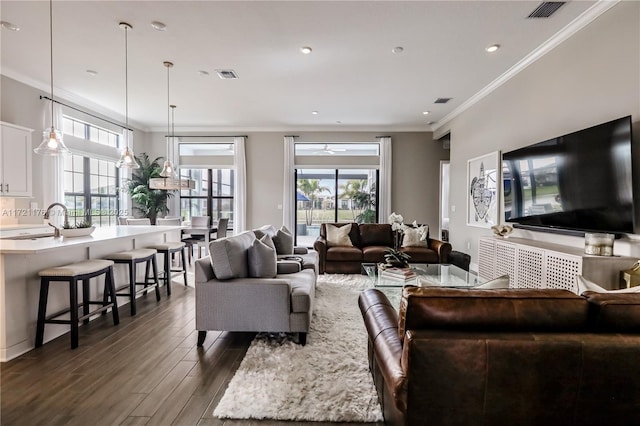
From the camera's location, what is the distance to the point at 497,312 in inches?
51.1

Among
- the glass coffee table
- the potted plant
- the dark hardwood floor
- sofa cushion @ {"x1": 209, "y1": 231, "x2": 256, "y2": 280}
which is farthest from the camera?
the potted plant

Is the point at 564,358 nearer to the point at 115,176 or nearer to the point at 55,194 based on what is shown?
the point at 55,194

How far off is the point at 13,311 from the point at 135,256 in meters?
Result: 1.15

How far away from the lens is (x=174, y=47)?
3.82 metres

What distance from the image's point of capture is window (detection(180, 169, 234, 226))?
8172mm

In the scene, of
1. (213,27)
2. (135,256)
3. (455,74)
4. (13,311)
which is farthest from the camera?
(455,74)

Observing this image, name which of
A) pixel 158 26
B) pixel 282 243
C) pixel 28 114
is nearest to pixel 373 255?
pixel 282 243

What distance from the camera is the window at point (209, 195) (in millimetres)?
8172

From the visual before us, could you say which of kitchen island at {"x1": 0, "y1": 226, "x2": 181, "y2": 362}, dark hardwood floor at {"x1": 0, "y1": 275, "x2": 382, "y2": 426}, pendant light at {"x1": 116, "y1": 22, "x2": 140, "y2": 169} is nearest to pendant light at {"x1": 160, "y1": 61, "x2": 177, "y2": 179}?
pendant light at {"x1": 116, "y1": 22, "x2": 140, "y2": 169}

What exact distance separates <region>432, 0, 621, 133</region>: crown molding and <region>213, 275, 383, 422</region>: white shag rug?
389cm

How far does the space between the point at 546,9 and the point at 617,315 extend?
3140 millimetres

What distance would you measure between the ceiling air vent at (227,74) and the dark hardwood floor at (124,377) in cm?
353

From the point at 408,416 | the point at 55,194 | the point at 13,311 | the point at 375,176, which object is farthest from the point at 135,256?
the point at 375,176

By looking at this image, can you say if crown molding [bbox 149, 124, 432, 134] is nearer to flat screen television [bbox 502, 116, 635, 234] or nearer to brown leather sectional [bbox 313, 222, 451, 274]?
brown leather sectional [bbox 313, 222, 451, 274]
